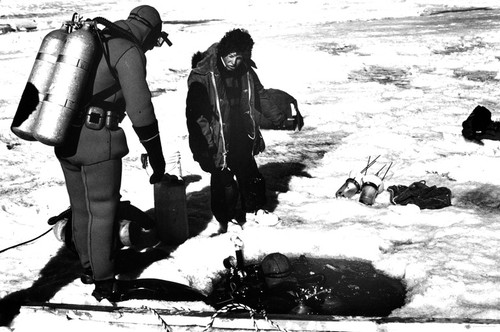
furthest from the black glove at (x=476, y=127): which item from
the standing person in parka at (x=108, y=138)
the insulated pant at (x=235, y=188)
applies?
the standing person in parka at (x=108, y=138)

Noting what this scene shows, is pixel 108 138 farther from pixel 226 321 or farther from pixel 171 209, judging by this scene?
pixel 226 321

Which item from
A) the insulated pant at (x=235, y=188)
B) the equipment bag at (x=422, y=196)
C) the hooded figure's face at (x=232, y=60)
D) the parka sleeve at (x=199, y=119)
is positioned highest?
the hooded figure's face at (x=232, y=60)

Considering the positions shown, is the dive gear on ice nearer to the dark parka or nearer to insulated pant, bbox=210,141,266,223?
the dark parka

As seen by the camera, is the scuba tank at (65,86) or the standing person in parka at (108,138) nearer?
the scuba tank at (65,86)

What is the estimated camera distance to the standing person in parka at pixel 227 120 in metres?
4.88

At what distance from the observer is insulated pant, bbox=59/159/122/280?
3.92 metres

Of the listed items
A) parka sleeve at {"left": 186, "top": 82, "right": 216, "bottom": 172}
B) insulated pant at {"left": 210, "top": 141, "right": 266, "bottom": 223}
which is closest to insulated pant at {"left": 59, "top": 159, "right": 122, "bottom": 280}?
parka sleeve at {"left": 186, "top": 82, "right": 216, "bottom": 172}

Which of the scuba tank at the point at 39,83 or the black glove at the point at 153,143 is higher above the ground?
the scuba tank at the point at 39,83

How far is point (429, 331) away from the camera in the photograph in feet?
10.9

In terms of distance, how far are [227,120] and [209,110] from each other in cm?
23

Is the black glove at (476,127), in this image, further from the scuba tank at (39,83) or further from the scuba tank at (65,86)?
the scuba tank at (39,83)

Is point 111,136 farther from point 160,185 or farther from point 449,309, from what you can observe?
point 449,309

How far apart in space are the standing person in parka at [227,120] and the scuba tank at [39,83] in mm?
1476

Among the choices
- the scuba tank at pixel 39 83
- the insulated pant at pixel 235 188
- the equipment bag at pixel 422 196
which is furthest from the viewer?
the equipment bag at pixel 422 196
